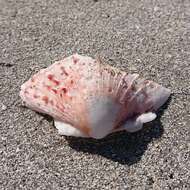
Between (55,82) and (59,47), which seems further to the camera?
(59,47)

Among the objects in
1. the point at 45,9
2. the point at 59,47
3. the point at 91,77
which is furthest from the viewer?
the point at 45,9

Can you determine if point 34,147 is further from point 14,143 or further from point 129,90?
point 129,90

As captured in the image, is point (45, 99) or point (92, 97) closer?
point (92, 97)

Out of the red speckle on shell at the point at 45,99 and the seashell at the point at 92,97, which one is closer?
the seashell at the point at 92,97

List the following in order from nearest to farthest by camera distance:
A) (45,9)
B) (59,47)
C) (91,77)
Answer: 1. (91,77)
2. (59,47)
3. (45,9)

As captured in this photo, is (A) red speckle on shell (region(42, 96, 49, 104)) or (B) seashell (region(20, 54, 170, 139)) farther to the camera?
(A) red speckle on shell (region(42, 96, 49, 104))

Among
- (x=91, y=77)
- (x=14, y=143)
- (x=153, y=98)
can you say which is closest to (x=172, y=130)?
(x=153, y=98)

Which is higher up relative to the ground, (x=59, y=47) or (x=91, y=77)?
(x=91, y=77)

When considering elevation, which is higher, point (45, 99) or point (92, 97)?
point (92, 97)
